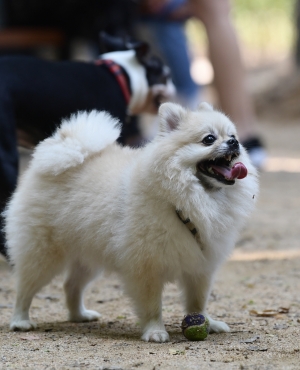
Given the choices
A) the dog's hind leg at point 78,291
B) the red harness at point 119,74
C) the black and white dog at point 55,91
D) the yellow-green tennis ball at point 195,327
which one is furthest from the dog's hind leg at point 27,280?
the red harness at point 119,74

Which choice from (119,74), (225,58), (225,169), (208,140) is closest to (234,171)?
(225,169)

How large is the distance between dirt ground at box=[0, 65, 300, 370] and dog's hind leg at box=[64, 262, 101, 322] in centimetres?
7

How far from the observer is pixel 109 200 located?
3.06 metres

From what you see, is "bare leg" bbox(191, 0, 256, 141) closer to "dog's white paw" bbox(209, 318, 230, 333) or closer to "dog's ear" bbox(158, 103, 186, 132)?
"dog's ear" bbox(158, 103, 186, 132)

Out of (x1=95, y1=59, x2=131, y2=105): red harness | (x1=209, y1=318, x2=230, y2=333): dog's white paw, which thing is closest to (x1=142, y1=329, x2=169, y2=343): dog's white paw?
(x1=209, y1=318, x2=230, y2=333): dog's white paw

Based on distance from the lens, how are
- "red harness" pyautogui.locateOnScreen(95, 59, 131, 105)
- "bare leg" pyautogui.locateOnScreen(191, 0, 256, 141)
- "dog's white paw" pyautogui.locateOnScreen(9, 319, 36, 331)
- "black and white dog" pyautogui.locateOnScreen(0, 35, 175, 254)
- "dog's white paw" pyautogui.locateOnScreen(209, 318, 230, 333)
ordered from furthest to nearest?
"bare leg" pyautogui.locateOnScreen(191, 0, 256, 141) → "red harness" pyautogui.locateOnScreen(95, 59, 131, 105) → "black and white dog" pyautogui.locateOnScreen(0, 35, 175, 254) → "dog's white paw" pyautogui.locateOnScreen(9, 319, 36, 331) → "dog's white paw" pyautogui.locateOnScreen(209, 318, 230, 333)

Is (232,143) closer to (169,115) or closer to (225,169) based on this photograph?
(225,169)

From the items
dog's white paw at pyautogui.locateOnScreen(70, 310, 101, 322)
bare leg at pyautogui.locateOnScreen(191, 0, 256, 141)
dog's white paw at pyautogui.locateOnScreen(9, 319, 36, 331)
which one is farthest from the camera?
bare leg at pyautogui.locateOnScreen(191, 0, 256, 141)

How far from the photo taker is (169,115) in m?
3.03

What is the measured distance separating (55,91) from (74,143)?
3.91 feet

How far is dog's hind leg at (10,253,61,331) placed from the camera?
3.24 meters

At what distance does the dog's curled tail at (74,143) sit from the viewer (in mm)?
3193

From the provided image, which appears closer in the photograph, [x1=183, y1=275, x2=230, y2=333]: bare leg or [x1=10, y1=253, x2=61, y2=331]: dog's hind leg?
[x1=183, y1=275, x2=230, y2=333]: bare leg

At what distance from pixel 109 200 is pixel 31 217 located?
428 mm
